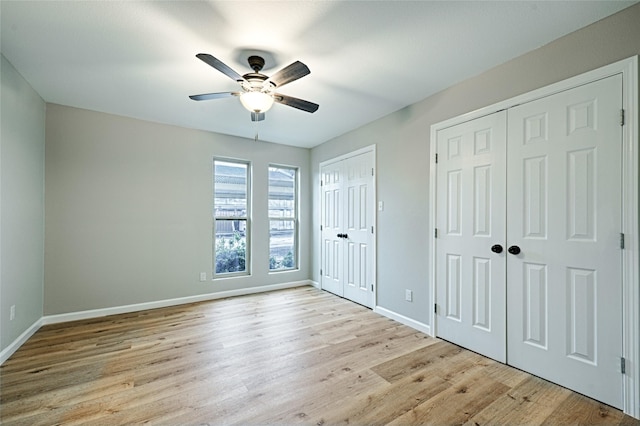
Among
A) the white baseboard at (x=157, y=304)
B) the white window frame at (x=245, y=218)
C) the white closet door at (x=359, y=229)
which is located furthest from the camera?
the white window frame at (x=245, y=218)

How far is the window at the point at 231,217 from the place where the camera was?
4.45m

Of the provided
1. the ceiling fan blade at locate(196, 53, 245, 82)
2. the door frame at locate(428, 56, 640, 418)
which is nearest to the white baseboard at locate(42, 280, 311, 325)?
the ceiling fan blade at locate(196, 53, 245, 82)

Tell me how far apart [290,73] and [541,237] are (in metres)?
2.32

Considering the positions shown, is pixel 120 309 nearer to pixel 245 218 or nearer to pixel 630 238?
pixel 245 218

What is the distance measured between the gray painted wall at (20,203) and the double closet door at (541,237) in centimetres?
402

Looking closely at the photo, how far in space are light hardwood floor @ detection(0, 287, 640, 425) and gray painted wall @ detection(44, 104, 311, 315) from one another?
60cm

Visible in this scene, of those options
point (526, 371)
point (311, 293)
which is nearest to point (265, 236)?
point (311, 293)

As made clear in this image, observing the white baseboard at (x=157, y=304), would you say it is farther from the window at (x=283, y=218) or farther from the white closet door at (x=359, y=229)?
the white closet door at (x=359, y=229)

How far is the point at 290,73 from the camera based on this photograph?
2.06m

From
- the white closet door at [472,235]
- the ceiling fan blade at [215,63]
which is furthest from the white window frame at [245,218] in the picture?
the white closet door at [472,235]

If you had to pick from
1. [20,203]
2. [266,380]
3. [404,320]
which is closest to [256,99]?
[266,380]

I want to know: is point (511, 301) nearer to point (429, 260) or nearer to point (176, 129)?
point (429, 260)

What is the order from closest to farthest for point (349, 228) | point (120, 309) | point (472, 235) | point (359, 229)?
point (472, 235) < point (120, 309) < point (359, 229) < point (349, 228)

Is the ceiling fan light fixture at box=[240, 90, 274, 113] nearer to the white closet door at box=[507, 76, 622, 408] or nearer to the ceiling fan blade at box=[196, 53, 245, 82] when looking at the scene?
the ceiling fan blade at box=[196, 53, 245, 82]
